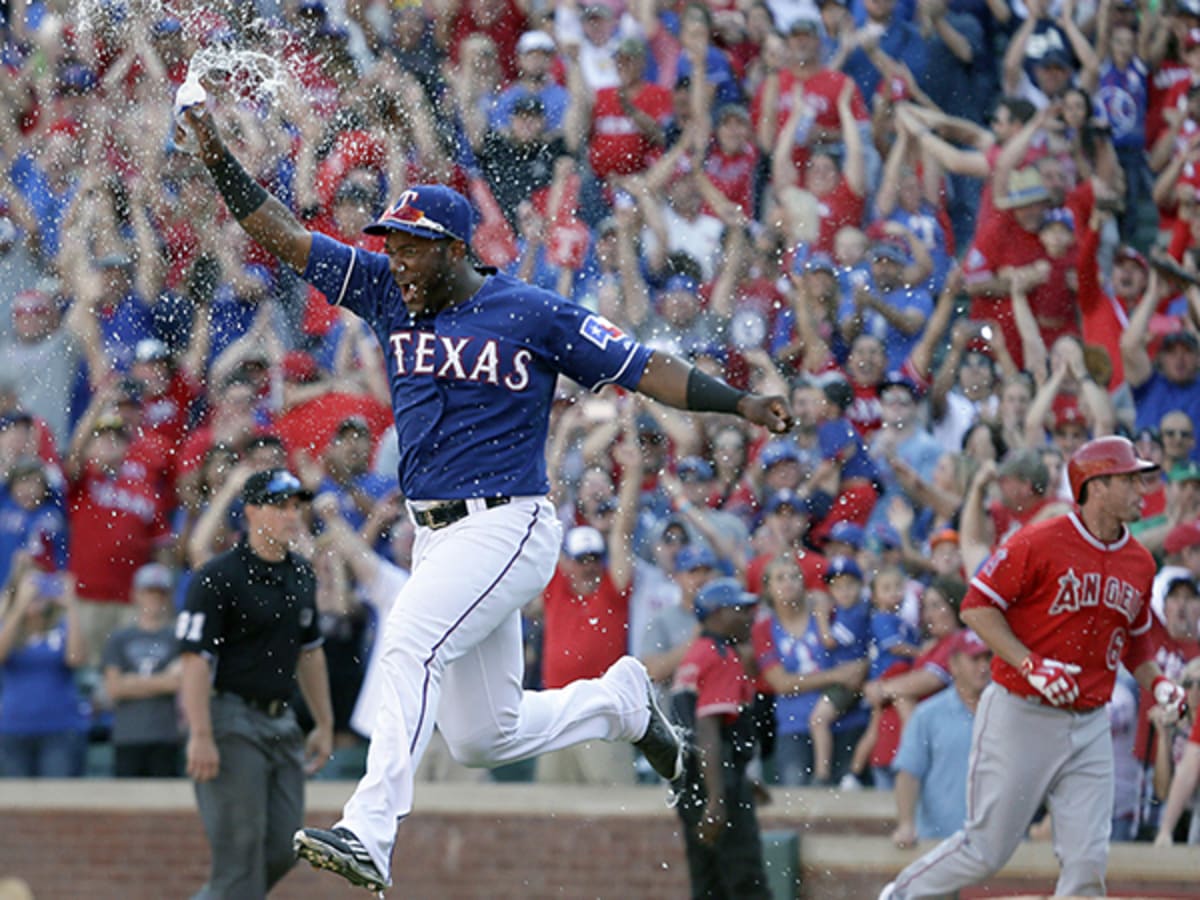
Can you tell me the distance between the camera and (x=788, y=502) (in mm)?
11195

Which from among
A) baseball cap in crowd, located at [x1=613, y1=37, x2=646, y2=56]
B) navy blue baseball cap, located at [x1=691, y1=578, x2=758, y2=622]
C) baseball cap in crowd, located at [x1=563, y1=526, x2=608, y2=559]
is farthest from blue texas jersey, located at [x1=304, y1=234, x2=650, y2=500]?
baseball cap in crowd, located at [x1=613, y1=37, x2=646, y2=56]

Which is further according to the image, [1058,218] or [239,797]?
[1058,218]

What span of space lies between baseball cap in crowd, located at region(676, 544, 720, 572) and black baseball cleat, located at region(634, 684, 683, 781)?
2157mm

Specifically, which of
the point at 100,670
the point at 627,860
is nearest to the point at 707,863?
the point at 627,860

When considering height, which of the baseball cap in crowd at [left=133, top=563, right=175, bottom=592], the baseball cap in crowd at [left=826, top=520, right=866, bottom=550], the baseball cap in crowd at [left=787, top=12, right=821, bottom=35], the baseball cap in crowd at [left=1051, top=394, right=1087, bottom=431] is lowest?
the baseball cap in crowd at [left=133, top=563, right=175, bottom=592]

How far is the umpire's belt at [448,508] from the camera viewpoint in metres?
7.35

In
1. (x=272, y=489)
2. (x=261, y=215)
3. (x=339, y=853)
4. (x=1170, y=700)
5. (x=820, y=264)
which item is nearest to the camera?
(x=339, y=853)

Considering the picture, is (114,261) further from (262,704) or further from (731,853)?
(731,853)

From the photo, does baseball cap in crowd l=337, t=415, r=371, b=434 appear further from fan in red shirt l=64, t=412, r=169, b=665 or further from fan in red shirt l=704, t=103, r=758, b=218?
fan in red shirt l=704, t=103, r=758, b=218

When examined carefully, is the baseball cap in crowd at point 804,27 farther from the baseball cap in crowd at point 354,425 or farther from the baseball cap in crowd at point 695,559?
the baseball cap in crowd at point 695,559

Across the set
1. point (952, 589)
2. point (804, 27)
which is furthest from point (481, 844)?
point (804, 27)

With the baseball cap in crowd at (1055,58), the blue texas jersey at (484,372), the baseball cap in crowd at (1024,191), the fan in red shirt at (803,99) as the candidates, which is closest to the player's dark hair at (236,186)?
the blue texas jersey at (484,372)

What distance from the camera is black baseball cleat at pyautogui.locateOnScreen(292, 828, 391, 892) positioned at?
21.7 ft

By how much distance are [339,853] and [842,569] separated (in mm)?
4538
